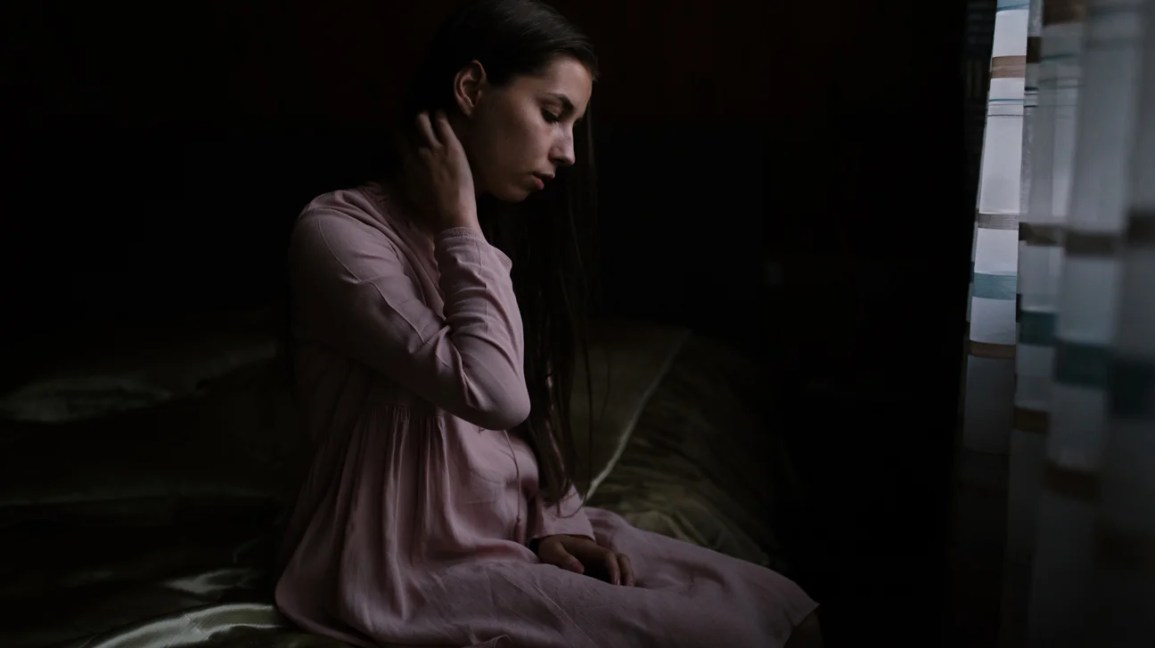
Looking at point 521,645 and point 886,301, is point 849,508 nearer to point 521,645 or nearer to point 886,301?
point 886,301

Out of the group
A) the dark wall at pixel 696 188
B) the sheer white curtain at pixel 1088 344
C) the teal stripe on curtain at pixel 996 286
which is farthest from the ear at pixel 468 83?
the dark wall at pixel 696 188

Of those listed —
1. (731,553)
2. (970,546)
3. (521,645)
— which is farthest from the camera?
(731,553)

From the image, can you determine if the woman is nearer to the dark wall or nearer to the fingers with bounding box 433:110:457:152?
the fingers with bounding box 433:110:457:152

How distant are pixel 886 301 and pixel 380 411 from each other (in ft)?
5.27

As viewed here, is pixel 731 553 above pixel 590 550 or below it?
below

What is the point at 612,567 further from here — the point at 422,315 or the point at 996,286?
the point at 996,286

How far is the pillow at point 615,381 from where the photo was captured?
1.79m

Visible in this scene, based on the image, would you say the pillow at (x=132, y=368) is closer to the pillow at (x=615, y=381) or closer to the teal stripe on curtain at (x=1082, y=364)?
the pillow at (x=615, y=381)

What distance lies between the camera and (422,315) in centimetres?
101

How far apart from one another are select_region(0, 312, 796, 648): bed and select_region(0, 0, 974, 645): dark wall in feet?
0.68

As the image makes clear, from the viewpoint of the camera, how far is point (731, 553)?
164 centimetres

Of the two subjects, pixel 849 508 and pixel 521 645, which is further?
pixel 849 508

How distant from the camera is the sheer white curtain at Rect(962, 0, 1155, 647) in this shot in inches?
24.4

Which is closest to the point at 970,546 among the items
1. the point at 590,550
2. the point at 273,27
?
the point at 590,550
